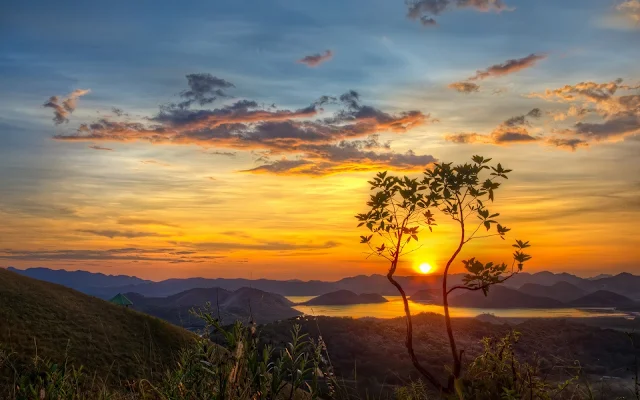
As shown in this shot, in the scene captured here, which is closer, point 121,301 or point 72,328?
point 72,328

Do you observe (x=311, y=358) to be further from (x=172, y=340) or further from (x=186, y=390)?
(x=172, y=340)

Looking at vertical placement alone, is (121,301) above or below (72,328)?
above

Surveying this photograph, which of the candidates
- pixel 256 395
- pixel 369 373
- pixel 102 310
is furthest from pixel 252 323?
pixel 369 373

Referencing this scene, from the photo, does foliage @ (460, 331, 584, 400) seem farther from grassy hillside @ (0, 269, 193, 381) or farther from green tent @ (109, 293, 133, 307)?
green tent @ (109, 293, 133, 307)

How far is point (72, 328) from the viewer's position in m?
55.0

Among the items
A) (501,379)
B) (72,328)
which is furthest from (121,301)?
(501,379)

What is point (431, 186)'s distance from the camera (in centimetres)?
1602

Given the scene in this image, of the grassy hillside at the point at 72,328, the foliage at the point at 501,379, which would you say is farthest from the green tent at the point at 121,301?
the foliage at the point at 501,379

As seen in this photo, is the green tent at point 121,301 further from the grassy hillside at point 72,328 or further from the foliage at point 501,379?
the foliage at point 501,379

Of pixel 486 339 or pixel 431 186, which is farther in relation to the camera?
pixel 431 186

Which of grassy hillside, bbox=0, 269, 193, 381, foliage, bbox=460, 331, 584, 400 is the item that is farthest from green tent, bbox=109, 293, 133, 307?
foliage, bbox=460, 331, 584, 400

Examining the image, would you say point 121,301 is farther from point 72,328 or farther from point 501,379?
point 501,379

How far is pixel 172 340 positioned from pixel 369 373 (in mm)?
78398

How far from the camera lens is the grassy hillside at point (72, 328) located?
1875 inches
